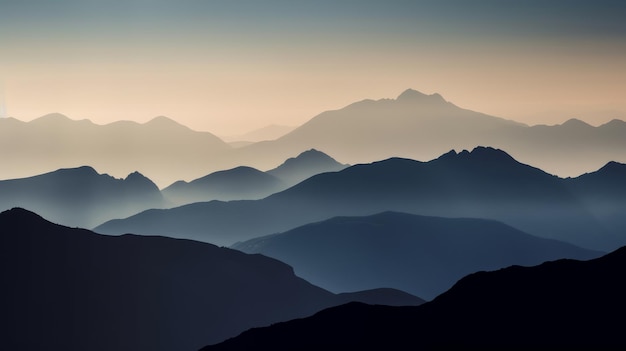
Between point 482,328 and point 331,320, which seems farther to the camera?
point 331,320

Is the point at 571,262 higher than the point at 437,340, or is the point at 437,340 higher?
the point at 571,262

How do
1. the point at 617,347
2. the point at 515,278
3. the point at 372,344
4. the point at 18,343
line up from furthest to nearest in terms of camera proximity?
the point at 18,343 → the point at 515,278 → the point at 372,344 → the point at 617,347

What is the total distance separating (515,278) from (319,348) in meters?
23.9

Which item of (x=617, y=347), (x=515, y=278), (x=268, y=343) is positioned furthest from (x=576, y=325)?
(x=268, y=343)

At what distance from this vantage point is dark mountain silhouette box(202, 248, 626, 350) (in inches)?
4178

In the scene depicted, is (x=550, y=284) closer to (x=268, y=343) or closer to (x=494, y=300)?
(x=494, y=300)

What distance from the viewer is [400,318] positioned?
121 metres

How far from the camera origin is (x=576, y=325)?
10650 centimetres

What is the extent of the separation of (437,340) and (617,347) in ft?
66.9

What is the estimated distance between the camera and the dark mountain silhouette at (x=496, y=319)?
106 metres

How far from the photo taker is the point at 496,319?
113625mm

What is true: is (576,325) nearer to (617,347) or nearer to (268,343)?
(617,347)

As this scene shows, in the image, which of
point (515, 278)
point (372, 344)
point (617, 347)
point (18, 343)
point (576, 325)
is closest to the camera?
point (617, 347)

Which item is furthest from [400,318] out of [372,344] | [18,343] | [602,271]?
[18,343]
